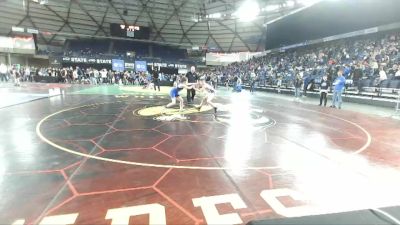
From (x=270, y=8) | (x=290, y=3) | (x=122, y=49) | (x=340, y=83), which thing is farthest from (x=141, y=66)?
(x=340, y=83)

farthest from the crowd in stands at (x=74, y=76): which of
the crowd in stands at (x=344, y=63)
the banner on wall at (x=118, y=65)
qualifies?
the crowd in stands at (x=344, y=63)

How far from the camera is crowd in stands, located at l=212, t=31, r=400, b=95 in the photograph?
633 inches

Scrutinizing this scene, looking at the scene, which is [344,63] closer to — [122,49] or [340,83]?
[340,83]

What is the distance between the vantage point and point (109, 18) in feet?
135

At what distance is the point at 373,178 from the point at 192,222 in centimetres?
289

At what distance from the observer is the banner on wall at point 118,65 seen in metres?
41.2

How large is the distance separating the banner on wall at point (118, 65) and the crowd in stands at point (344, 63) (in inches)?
751

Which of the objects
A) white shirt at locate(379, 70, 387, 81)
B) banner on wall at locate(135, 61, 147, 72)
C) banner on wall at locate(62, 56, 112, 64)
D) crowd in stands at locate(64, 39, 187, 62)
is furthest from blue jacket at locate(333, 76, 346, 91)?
banner on wall at locate(62, 56, 112, 64)

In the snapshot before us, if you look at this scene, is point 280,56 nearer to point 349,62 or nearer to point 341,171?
point 349,62

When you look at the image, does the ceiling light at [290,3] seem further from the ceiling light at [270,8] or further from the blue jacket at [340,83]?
the blue jacket at [340,83]

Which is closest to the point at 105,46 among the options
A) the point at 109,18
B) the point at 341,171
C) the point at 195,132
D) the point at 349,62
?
the point at 109,18

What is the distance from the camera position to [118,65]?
4134 cm

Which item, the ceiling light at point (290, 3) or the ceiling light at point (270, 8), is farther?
the ceiling light at point (270, 8)

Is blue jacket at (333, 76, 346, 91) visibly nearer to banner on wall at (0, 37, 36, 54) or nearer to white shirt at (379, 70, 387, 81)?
white shirt at (379, 70, 387, 81)
